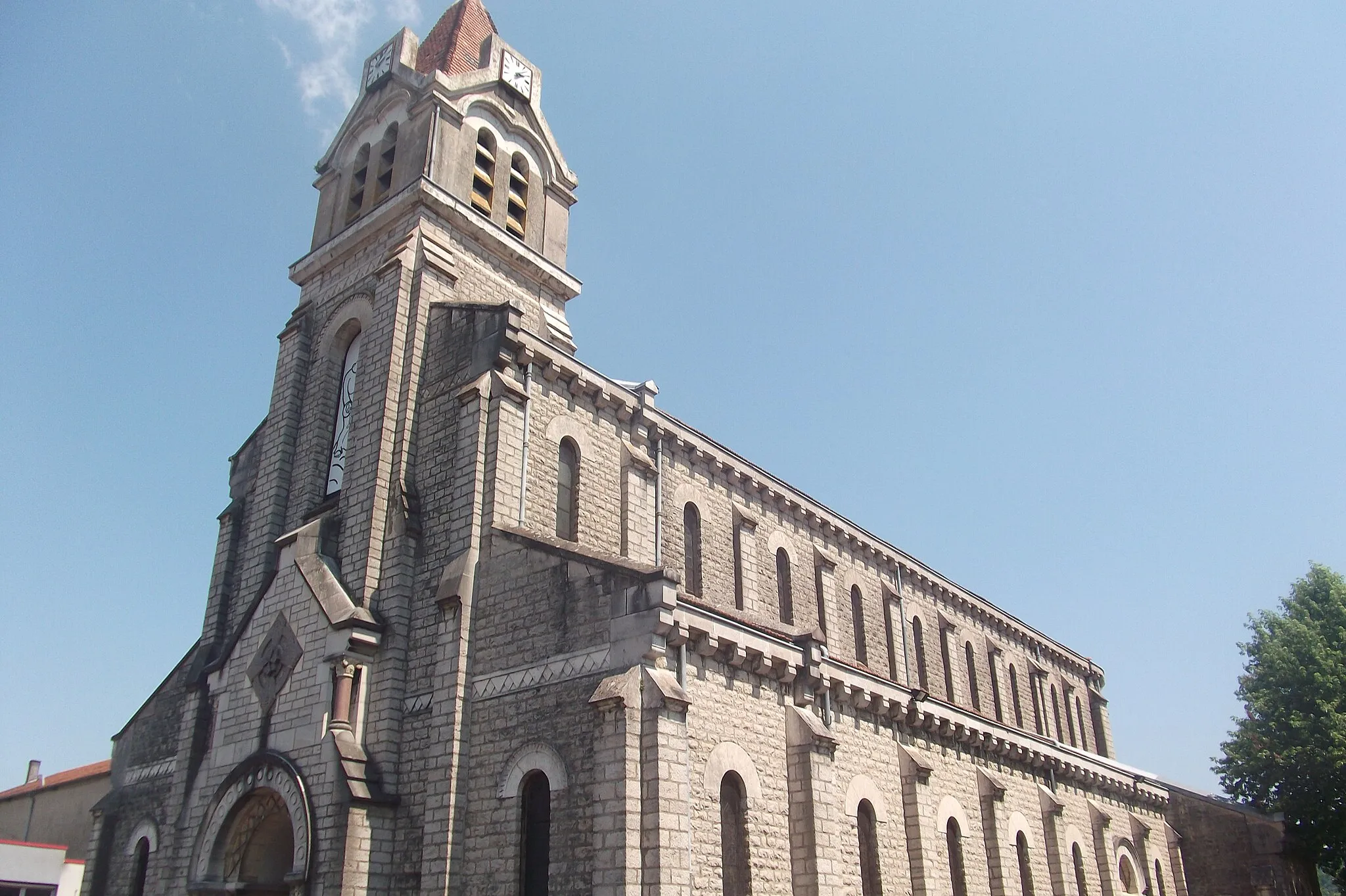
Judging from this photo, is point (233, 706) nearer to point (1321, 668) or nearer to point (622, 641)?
point (622, 641)

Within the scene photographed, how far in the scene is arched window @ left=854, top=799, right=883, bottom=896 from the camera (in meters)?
18.9

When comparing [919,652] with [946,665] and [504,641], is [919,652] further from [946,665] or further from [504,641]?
[504,641]

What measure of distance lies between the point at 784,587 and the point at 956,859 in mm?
7632

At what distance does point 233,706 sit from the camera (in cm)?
1975

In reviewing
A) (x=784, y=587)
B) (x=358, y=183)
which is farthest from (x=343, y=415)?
(x=784, y=587)

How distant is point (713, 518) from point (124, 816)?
1569cm

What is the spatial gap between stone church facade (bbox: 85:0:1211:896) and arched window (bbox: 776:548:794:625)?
0.06 metres

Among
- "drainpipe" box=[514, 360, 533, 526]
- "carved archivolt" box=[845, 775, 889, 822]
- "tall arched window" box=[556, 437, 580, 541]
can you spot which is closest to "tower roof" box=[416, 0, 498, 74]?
"drainpipe" box=[514, 360, 533, 526]

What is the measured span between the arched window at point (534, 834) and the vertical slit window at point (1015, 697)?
2496cm

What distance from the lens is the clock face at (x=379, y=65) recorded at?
84.9 ft

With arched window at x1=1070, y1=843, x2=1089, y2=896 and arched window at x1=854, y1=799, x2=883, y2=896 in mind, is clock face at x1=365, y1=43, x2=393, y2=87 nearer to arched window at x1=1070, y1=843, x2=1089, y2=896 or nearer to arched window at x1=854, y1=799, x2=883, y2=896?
arched window at x1=854, y1=799, x2=883, y2=896

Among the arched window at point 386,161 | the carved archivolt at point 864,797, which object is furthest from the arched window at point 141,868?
the arched window at point 386,161

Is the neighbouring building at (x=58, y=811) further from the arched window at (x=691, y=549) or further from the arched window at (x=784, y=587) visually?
the arched window at (x=784, y=587)

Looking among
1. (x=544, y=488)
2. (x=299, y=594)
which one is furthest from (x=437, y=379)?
(x=299, y=594)
